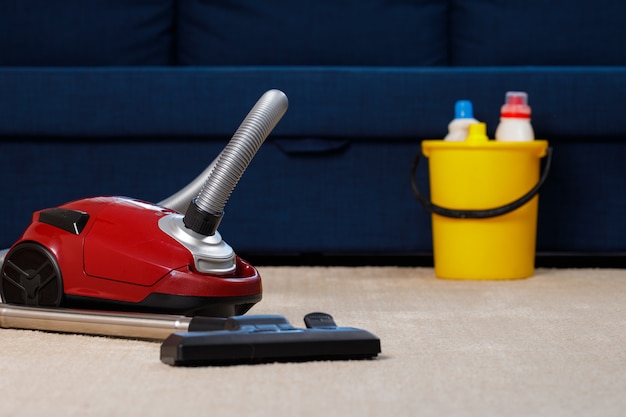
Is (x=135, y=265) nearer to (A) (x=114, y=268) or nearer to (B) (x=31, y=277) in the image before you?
(A) (x=114, y=268)

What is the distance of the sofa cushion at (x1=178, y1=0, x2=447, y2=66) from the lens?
2.56 m

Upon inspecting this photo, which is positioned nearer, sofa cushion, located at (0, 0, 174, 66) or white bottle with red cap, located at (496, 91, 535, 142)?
white bottle with red cap, located at (496, 91, 535, 142)

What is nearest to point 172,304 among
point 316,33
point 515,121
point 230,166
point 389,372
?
point 230,166

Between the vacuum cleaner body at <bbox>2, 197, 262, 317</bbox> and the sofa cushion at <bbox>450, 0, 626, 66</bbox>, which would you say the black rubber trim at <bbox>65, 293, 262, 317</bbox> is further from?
the sofa cushion at <bbox>450, 0, 626, 66</bbox>

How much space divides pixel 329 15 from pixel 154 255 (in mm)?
1439

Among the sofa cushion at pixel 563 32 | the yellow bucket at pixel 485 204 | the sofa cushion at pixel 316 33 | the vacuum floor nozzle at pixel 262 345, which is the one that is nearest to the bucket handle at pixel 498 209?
the yellow bucket at pixel 485 204

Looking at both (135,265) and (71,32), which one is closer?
(135,265)

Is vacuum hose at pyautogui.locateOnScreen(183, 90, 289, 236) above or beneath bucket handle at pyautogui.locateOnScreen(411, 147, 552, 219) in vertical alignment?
above

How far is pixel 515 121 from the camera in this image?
2.07 metres

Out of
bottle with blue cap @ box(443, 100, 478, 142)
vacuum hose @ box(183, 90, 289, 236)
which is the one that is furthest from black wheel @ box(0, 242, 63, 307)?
bottle with blue cap @ box(443, 100, 478, 142)

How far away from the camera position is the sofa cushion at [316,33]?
101 inches

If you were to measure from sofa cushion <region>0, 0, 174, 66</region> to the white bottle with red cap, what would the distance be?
101 centimetres

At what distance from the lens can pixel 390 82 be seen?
7.19 ft

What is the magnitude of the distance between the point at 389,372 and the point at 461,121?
3.69 feet
